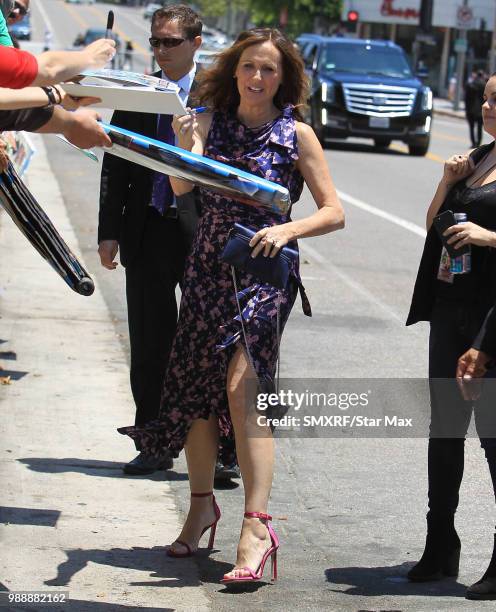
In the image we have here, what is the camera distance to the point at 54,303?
10250 mm

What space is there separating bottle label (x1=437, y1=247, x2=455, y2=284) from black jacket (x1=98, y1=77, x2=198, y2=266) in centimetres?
152

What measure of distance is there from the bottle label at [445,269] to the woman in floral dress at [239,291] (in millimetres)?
456

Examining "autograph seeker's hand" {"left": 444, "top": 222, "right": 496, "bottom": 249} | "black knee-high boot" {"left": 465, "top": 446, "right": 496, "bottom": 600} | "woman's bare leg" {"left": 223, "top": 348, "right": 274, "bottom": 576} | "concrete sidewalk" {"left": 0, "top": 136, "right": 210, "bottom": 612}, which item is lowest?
"concrete sidewalk" {"left": 0, "top": 136, "right": 210, "bottom": 612}

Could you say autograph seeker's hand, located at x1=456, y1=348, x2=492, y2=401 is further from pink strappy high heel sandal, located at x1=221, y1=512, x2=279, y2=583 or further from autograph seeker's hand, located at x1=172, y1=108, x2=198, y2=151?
autograph seeker's hand, located at x1=172, y1=108, x2=198, y2=151

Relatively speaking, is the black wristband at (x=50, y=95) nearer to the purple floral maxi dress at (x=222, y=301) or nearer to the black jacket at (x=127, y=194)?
the purple floral maxi dress at (x=222, y=301)

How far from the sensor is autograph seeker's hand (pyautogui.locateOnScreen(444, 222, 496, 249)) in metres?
4.71

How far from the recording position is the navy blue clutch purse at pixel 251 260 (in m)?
4.85

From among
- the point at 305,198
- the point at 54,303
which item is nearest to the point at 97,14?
the point at 305,198

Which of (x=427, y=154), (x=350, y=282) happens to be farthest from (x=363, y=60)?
(x=350, y=282)

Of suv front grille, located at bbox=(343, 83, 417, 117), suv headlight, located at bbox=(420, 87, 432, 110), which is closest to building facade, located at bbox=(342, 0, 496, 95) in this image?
suv headlight, located at bbox=(420, 87, 432, 110)

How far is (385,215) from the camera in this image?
17.1m

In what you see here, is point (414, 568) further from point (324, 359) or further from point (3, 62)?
point (324, 359)

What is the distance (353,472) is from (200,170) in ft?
7.56

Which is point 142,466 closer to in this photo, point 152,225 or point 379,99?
point 152,225
